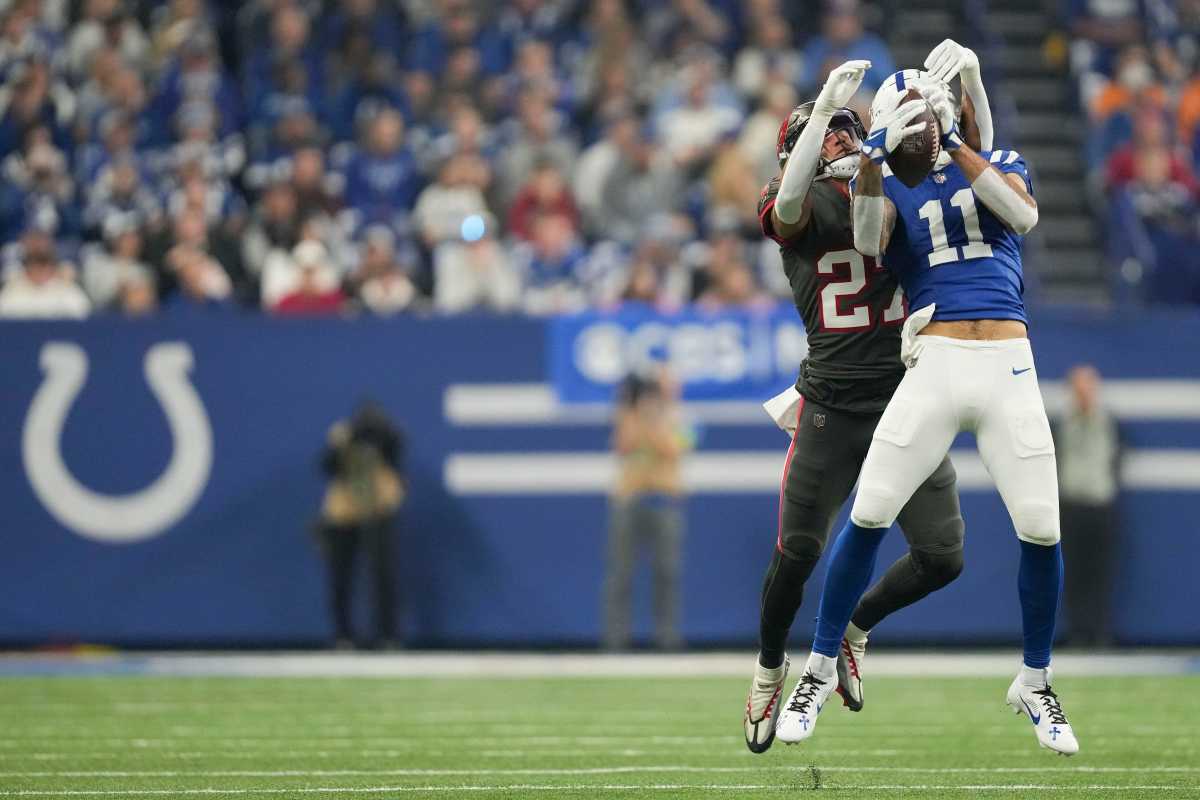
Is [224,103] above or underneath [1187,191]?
above

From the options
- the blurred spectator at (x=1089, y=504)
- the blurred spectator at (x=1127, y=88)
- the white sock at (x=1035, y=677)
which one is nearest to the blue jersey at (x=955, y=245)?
→ the white sock at (x=1035, y=677)

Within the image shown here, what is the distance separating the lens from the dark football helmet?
6.16m

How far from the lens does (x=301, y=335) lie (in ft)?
39.5

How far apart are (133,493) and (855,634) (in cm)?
654

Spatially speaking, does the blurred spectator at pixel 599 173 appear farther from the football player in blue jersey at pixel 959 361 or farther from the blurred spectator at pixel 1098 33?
the football player in blue jersey at pixel 959 361

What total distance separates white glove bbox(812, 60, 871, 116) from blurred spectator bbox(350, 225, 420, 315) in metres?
6.71

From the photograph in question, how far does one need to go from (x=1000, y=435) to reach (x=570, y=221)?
24.0 feet

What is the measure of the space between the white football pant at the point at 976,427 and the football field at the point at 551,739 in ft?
2.84

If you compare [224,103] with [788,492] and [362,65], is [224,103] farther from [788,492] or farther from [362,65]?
[788,492]

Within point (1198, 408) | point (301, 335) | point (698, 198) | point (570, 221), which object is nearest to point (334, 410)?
point (301, 335)

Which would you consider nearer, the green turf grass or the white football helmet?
the white football helmet

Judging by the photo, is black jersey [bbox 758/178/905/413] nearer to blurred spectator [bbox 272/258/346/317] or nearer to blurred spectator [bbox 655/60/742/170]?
blurred spectator [bbox 272/258/346/317]

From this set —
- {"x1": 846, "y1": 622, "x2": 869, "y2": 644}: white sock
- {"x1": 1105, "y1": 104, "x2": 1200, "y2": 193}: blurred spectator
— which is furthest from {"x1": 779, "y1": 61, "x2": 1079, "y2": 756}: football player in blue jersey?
{"x1": 1105, "y1": 104, "x2": 1200, "y2": 193}: blurred spectator

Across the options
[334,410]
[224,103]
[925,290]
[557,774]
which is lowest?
[557,774]
